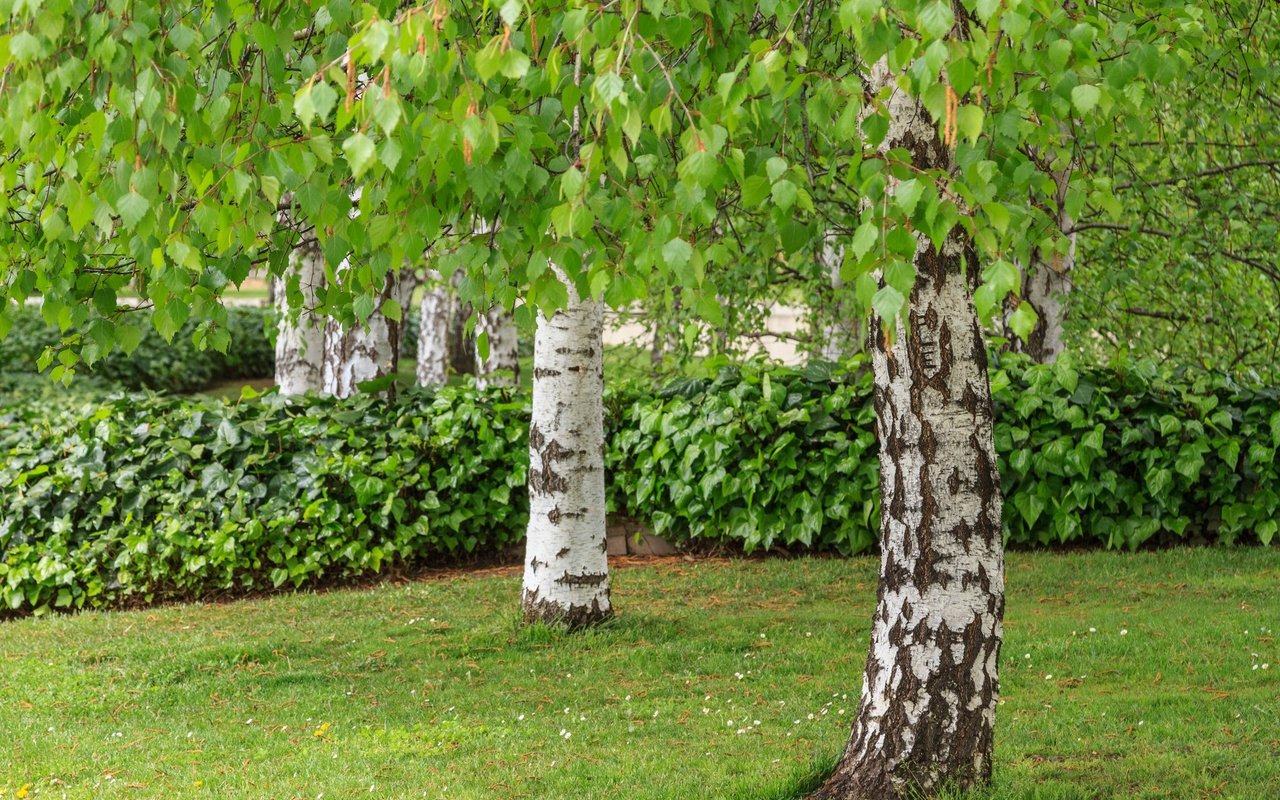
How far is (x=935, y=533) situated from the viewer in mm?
4094

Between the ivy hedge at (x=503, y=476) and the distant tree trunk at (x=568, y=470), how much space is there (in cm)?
213

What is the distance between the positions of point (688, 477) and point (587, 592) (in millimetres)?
2184

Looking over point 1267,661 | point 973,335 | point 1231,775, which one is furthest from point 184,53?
point 1267,661

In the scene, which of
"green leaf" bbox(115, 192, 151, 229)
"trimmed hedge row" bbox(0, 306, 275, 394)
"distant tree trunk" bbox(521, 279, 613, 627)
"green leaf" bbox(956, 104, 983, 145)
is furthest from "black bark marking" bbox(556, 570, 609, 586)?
"trimmed hedge row" bbox(0, 306, 275, 394)

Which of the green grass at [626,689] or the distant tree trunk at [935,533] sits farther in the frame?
the green grass at [626,689]

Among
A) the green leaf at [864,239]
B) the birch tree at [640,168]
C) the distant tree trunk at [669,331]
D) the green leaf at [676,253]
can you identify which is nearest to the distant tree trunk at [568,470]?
the birch tree at [640,168]

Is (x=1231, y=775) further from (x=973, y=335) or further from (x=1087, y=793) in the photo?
(x=973, y=335)

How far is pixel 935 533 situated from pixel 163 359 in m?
19.3

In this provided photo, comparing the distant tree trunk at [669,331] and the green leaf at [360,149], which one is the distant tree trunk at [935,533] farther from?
the distant tree trunk at [669,331]

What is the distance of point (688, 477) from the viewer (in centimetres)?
925

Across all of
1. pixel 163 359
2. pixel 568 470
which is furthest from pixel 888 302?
pixel 163 359

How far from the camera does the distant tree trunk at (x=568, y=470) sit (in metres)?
7.11

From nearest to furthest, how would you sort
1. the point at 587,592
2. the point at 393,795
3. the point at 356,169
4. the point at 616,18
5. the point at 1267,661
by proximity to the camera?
the point at 356,169 < the point at 616,18 < the point at 393,795 < the point at 1267,661 < the point at 587,592

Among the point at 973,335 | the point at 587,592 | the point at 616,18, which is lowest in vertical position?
the point at 587,592
